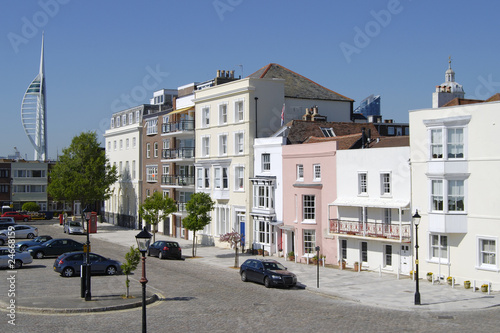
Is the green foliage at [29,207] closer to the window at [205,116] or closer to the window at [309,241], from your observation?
the window at [205,116]

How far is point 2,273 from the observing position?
3609 centimetres

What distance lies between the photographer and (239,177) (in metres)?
50.0

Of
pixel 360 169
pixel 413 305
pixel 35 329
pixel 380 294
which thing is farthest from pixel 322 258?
pixel 35 329

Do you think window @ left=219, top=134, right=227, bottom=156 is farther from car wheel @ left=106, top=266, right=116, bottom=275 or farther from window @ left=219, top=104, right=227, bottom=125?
car wheel @ left=106, top=266, right=116, bottom=275

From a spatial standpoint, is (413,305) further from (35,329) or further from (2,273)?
(2,273)

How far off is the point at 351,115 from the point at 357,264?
2057 centimetres

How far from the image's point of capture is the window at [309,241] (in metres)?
42.4

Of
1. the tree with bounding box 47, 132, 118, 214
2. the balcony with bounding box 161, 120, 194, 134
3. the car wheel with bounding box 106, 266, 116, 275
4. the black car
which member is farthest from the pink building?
the tree with bounding box 47, 132, 118, 214

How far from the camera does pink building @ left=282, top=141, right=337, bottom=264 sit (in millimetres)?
41344

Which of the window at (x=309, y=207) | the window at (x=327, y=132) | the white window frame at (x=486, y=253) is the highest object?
the window at (x=327, y=132)

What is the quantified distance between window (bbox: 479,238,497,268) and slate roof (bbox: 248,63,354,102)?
23199 millimetres

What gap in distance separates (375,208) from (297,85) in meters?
18.8

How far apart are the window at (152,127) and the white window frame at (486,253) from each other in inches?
1645

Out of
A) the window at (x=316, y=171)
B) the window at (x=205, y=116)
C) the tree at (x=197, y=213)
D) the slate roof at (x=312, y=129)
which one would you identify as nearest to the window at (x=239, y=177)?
the tree at (x=197, y=213)
